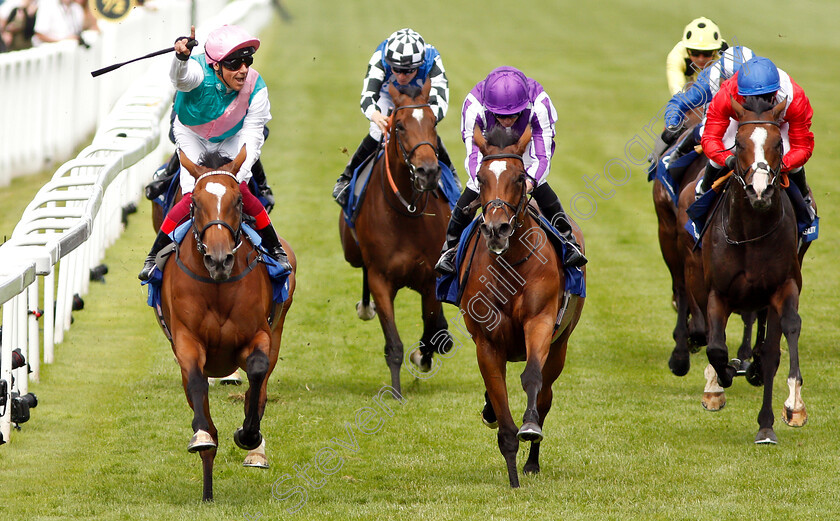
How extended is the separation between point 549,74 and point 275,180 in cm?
1106

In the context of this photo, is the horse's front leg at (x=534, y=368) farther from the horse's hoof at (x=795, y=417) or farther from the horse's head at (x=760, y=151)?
the horse's hoof at (x=795, y=417)

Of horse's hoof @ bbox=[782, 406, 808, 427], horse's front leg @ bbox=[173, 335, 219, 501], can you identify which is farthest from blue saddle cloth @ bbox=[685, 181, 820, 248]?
horse's front leg @ bbox=[173, 335, 219, 501]

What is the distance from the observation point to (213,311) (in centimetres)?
658

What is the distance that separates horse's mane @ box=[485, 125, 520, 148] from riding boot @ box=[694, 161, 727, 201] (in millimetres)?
2030

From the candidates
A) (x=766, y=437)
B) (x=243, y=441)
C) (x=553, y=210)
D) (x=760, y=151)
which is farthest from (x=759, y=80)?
(x=243, y=441)

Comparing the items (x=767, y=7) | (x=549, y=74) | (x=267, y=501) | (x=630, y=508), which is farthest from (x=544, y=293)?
(x=767, y=7)

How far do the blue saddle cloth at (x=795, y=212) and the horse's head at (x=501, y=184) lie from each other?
197 centimetres

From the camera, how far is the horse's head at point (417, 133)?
8270 mm

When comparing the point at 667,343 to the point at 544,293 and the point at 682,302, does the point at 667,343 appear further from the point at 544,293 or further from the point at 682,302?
the point at 544,293

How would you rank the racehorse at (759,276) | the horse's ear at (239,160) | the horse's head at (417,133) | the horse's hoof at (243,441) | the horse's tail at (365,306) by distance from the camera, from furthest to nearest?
1. the horse's tail at (365,306)
2. the horse's head at (417,133)
3. the racehorse at (759,276)
4. the horse's hoof at (243,441)
5. the horse's ear at (239,160)

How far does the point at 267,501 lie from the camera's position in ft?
21.9

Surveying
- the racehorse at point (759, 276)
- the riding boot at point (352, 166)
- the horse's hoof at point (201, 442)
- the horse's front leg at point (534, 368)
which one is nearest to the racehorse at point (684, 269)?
the racehorse at point (759, 276)

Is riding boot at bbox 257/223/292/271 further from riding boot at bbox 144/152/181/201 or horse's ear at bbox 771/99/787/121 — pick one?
horse's ear at bbox 771/99/787/121

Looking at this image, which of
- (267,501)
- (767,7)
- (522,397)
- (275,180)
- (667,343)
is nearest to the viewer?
(267,501)
